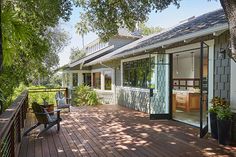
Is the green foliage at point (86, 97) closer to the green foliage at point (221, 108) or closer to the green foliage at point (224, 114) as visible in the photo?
the green foliage at point (221, 108)

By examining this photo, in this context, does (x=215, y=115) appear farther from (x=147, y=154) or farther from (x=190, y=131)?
(x=147, y=154)

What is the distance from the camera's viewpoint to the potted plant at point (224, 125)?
5482mm

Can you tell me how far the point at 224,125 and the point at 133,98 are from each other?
6.61 meters

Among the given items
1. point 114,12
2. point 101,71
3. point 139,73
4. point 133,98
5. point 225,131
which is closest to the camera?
point 225,131

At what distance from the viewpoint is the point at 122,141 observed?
5.85m

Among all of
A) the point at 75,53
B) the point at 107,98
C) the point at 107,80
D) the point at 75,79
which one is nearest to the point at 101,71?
the point at 107,80

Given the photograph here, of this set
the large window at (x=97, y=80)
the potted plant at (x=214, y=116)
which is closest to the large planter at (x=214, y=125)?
the potted plant at (x=214, y=116)

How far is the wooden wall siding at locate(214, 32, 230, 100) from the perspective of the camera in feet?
19.7

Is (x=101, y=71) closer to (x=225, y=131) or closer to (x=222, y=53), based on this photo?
(x=222, y=53)

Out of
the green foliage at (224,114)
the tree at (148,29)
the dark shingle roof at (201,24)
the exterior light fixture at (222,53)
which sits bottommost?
the green foliage at (224,114)

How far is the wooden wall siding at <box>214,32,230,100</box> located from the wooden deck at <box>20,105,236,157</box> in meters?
1.20

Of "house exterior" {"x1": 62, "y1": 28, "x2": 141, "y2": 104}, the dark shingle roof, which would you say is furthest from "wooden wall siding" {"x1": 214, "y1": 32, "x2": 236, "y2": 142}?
"house exterior" {"x1": 62, "y1": 28, "x2": 141, "y2": 104}

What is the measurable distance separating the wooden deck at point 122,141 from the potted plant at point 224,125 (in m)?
0.23

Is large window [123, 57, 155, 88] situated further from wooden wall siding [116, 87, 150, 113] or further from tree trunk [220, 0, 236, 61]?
tree trunk [220, 0, 236, 61]
